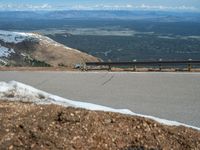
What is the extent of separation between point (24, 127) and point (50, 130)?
0.39 metres

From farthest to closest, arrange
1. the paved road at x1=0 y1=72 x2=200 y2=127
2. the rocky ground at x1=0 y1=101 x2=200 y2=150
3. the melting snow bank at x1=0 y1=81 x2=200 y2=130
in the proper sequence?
the paved road at x1=0 y1=72 x2=200 y2=127 → the melting snow bank at x1=0 y1=81 x2=200 y2=130 → the rocky ground at x1=0 y1=101 x2=200 y2=150


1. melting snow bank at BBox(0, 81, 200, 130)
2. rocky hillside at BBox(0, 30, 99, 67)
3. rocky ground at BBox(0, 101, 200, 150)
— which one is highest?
rocky ground at BBox(0, 101, 200, 150)

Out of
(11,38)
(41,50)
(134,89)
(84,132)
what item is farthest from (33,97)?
(41,50)

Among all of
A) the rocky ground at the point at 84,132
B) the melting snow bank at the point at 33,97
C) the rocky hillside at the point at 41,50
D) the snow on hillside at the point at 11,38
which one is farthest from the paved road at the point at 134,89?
the snow on hillside at the point at 11,38

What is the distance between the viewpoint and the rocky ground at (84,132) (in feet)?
23.6

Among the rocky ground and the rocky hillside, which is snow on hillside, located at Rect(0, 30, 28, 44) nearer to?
the rocky hillside

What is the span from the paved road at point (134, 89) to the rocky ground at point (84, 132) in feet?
12.3

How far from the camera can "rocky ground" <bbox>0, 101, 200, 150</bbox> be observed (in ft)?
23.6

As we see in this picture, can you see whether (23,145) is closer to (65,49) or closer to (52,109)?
(52,109)

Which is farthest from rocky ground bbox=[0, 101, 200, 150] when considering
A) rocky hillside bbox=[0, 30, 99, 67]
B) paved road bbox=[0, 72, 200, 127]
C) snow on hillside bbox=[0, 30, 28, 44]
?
snow on hillside bbox=[0, 30, 28, 44]

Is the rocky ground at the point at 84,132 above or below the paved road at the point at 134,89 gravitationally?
above

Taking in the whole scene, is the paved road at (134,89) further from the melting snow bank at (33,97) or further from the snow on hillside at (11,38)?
the snow on hillside at (11,38)

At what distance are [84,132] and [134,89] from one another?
10002 millimetres

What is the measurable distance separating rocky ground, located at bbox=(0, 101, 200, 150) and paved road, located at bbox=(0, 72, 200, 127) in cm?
374
